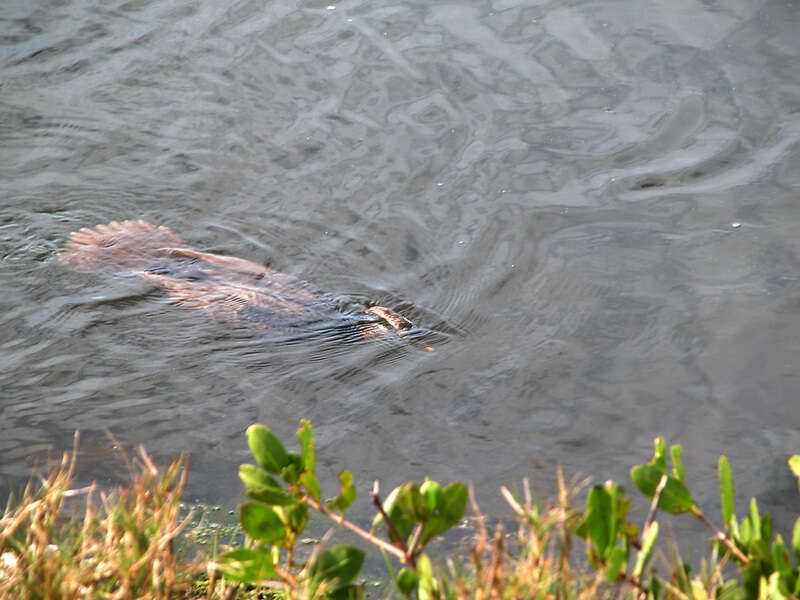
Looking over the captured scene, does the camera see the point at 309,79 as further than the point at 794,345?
Yes

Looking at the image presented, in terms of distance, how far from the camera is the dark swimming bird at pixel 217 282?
4672 millimetres

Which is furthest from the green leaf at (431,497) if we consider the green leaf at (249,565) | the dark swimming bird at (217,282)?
the dark swimming bird at (217,282)

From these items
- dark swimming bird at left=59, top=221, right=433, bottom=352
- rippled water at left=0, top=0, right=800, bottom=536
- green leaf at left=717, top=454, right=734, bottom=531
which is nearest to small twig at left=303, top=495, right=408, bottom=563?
green leaf at left=717, top=454, right=734, bottom=531

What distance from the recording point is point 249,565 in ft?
6.84

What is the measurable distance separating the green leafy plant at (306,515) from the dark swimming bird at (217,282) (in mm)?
2462

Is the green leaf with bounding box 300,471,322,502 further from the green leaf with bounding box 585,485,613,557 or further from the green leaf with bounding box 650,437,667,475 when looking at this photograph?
the green leaf with bounding box 650,437,667,475

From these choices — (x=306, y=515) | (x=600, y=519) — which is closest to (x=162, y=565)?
(x=306, y=515)

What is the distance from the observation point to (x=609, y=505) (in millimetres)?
1901

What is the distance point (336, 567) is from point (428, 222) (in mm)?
3623

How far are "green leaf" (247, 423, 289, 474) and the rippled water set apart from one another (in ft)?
5.18

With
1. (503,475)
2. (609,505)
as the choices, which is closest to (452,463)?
(503,475)

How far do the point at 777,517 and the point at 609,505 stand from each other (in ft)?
6.29

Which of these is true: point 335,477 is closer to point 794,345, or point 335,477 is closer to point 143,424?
point 143,424

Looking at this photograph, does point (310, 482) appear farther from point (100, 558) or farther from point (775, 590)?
point (775, 590)
